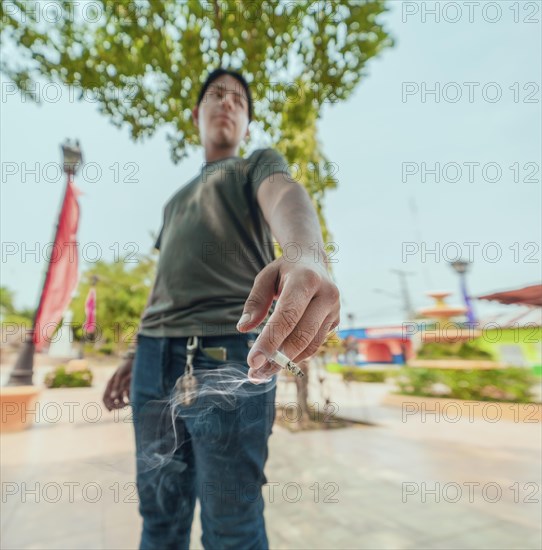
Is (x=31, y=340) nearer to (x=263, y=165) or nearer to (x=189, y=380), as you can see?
(x=189, y=380)

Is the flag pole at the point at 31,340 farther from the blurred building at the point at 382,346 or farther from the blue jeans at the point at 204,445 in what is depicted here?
the blurred building at the point at 382,346

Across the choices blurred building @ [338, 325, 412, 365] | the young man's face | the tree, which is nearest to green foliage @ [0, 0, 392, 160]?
the tree

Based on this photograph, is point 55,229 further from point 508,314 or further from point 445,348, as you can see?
point 445,348

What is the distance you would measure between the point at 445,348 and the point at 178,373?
663 centimetres

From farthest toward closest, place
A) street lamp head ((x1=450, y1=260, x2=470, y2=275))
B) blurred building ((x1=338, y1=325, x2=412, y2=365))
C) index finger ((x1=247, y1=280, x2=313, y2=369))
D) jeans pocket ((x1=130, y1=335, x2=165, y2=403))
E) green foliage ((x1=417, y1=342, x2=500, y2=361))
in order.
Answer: blurred building ((x1=338, y1=325, x2=412, y2=365)) → green foliage ((x1=417, y1=342, x2=500, y2=361)) → street lamp head ((x1=450, y1=260, x2=470, y2=275)) → jeans pocket ((x1=130, y1=335, x2=165, y2=403)) → index finger ((x1=247, y1=280, x2=313, y2=369))

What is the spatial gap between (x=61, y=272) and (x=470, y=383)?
5955 mm

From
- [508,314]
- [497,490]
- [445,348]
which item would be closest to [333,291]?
[508,314]

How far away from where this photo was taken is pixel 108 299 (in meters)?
17.8

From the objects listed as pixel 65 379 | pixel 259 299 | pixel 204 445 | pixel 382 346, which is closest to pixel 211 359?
pixel 204 445

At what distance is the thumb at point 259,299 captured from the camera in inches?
19.4

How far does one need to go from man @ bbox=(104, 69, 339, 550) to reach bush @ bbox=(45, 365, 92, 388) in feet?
25.2

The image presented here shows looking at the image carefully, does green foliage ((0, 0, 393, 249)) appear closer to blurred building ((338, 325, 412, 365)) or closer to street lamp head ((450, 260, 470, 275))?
street lamp head ((450, 260, 470, 275))

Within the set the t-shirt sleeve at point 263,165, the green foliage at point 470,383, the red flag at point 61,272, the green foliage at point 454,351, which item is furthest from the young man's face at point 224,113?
the green foliage at point 454,351

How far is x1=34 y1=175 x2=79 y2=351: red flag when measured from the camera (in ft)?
12.2
